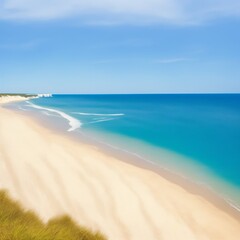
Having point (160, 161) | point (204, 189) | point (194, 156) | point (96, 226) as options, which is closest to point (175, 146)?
point (194, 156)

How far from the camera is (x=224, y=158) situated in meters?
17.7

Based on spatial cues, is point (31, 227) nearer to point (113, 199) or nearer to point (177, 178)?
point (113, 199)

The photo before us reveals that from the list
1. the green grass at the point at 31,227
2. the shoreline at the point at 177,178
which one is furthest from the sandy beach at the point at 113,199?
the green grass at the point at 31,227

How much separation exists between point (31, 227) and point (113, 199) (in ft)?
13.5

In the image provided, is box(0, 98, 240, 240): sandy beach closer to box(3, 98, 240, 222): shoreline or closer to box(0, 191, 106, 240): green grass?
box(3, 98, 240, 222): shoreline

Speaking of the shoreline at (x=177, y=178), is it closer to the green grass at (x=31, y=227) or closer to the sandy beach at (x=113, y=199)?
the sandy beach at (x=113, y=199)

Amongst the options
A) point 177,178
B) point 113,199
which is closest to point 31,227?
point 113,199

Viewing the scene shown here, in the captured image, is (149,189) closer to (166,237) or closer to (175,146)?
(166,237)

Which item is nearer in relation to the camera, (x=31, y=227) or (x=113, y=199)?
(x=31, y=227)

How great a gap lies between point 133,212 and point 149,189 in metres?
2.28

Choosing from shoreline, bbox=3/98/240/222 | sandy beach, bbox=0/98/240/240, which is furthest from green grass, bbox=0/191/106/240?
shoreline, bbox=3/98/240/222

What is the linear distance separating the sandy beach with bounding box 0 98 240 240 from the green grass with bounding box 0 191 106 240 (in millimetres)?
767

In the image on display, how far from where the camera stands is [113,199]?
9.59 metres

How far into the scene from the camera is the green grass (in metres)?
5.14
